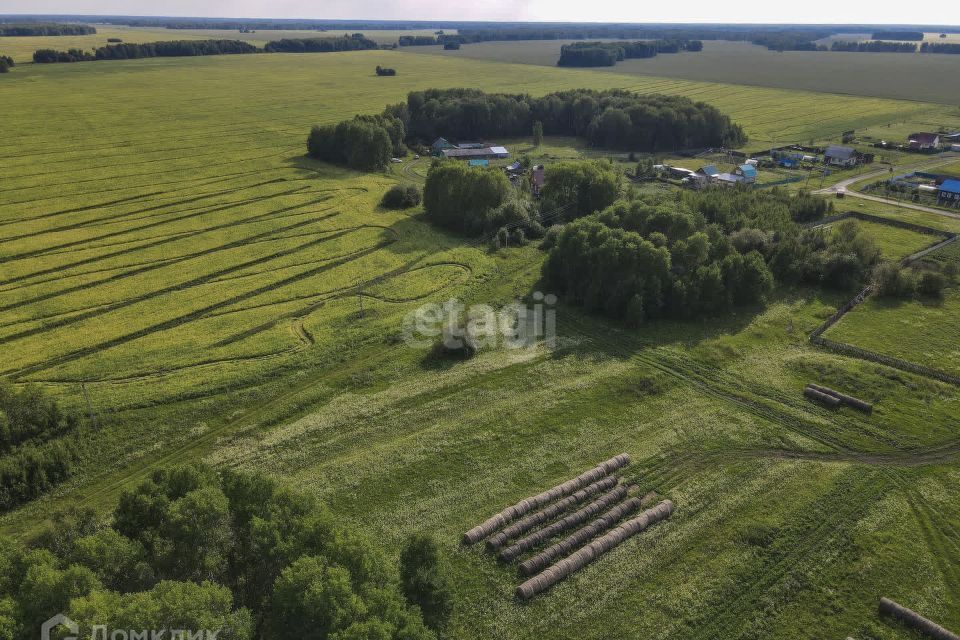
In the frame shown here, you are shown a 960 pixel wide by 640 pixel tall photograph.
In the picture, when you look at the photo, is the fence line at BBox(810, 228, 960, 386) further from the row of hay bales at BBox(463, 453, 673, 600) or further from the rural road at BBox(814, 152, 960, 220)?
the rural road at BBox(814, 152, 960, 220)

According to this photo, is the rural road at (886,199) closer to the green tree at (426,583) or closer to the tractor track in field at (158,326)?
the tractor track in field at (158,326)

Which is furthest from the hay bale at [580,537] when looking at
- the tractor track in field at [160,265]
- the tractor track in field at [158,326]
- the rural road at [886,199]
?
the rural road at [886,199]

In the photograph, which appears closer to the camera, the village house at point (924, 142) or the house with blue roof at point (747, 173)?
the house with blue roof at point (747, 173)

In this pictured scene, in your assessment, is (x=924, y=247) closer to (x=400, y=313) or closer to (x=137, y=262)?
(x=400, y=313)

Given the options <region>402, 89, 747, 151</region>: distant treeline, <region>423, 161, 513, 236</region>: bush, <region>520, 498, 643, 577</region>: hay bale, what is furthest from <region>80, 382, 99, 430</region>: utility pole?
<region>402, 89, 747, 151</region>: distant treeline

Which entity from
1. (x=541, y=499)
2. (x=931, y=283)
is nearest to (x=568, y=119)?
(x=931, y=283)
